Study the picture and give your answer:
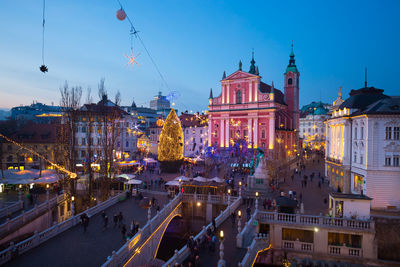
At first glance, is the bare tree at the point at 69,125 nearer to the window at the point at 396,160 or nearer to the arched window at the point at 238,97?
the window at the point at 396,160

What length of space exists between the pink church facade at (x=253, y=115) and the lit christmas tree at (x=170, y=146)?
44.7ft

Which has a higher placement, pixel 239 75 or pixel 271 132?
pixel 239 75

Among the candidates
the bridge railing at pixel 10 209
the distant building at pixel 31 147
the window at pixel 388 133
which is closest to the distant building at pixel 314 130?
the window at pixel 388 133

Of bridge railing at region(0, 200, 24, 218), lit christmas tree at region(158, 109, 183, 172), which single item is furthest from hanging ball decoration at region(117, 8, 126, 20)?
lit christmas tree at region(158, 109, 183, 172)

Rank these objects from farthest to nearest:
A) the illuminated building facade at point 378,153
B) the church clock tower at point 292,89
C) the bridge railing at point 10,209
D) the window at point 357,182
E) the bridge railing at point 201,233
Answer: the church clock tower at point 292,89 → the window at point 357,182 → the illuminated building facade at point 378,153 → the bridge railing at point 10,209 → the bridge railing at point 201,233

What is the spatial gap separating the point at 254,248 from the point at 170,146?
25917 millimetres

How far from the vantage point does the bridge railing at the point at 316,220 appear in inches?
695

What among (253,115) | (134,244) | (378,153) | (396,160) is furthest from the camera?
(253,115)

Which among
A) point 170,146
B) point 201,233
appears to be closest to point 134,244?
point 201,233

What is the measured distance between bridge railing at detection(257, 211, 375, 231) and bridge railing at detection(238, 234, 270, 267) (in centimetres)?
221

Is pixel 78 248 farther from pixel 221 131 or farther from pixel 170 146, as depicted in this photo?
pixel 221 131

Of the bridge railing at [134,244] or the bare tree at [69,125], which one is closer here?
the bridge railing at [134,244]

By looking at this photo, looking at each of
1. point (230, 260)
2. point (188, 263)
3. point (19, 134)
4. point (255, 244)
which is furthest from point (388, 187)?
point (19, 134)

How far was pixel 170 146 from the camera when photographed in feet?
129
